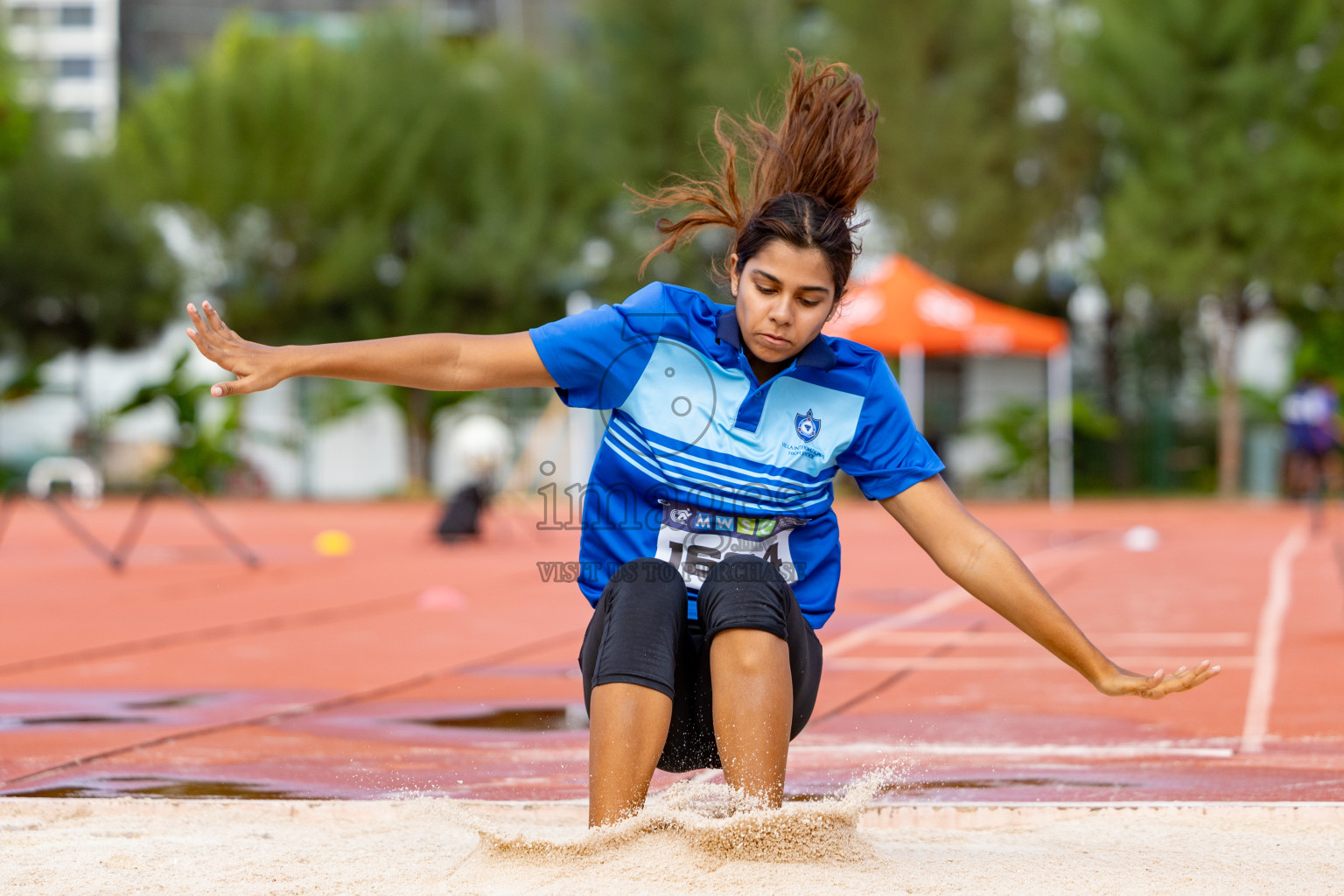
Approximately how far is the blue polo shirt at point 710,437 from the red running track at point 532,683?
37.0 inches

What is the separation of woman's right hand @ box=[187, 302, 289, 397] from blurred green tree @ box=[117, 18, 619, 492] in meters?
22.1

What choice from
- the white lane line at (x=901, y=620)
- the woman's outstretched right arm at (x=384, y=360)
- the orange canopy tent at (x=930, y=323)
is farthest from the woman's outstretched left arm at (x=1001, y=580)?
the orange canopy tent at (x=930, y=323)

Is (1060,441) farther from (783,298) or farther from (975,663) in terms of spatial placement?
(783,298)

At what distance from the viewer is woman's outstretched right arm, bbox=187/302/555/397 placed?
9.41 ft

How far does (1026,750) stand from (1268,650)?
2.57m

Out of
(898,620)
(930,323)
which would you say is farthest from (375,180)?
(898,620)

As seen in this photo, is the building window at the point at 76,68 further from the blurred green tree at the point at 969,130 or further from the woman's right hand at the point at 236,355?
the woman's right hand at the point at 236,355

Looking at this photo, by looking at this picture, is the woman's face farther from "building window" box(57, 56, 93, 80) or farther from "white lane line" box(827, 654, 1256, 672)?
"building window" box(57, 56, 93, 80)

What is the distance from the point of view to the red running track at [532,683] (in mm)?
4109

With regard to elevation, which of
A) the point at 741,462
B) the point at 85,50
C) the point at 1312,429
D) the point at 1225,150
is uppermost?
the point at 85,50

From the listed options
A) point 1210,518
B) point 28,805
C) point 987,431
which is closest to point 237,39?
point 987,431

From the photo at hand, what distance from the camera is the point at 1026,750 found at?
14.7 feet

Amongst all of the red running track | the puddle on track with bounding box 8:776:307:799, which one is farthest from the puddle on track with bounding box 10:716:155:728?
the puddle on track with bounding box 8:776:307:799

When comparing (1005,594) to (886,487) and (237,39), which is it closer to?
(886,487)
